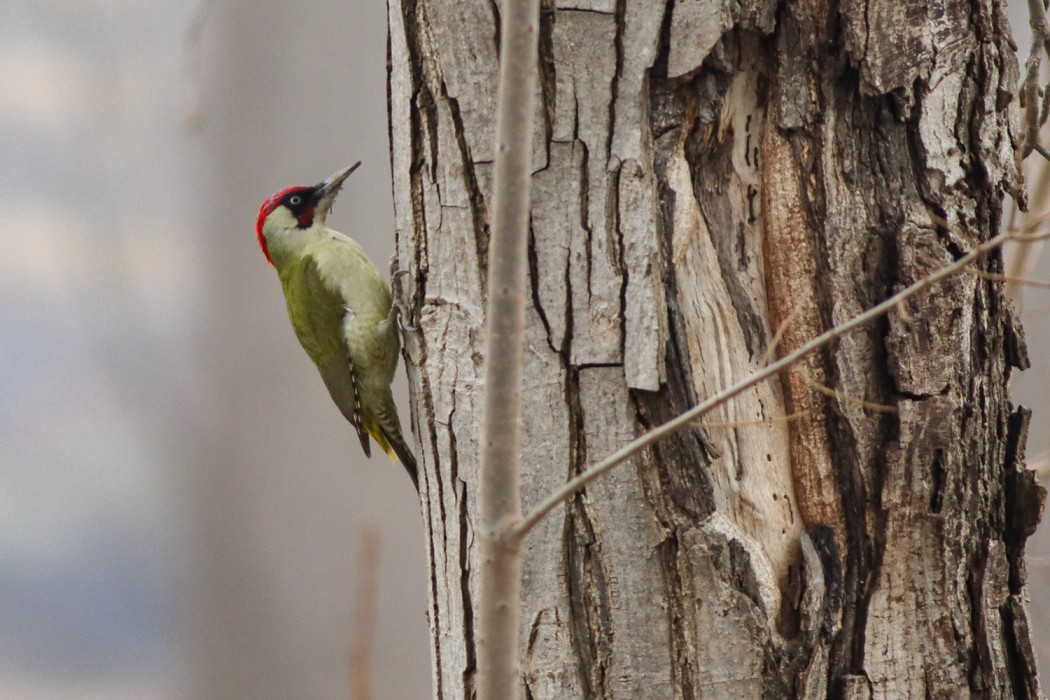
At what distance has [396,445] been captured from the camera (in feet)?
10.8

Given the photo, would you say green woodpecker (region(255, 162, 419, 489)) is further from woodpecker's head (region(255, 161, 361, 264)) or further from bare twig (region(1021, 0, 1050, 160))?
bare twig (region(1021, 0, 1050, 160))

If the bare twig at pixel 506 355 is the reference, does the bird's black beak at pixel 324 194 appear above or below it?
above

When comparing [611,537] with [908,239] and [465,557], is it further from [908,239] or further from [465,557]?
[908,239]

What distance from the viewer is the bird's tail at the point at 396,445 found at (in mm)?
3156

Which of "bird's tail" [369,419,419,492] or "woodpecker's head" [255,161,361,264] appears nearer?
"bird's tail" [369,419,419,492]

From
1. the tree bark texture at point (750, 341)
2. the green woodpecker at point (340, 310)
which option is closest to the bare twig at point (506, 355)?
the tree bark texture at point (750, 341)

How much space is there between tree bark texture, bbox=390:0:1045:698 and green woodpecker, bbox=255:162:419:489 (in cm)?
149

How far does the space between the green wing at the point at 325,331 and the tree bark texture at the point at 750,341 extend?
5.40 ft

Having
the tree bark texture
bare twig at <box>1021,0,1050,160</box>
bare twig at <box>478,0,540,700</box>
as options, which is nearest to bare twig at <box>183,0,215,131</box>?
the tree bark texture

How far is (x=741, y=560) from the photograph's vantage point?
1.46 metres

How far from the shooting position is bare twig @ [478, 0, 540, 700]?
99 centimetres

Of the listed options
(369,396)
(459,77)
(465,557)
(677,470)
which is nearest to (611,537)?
(677,470)

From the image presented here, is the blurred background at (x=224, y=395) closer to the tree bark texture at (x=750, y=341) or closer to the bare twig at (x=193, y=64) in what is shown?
the bare twig at (x=193, y=64)

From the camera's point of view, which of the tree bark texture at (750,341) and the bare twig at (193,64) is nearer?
the tree bark texture at (750,341)
